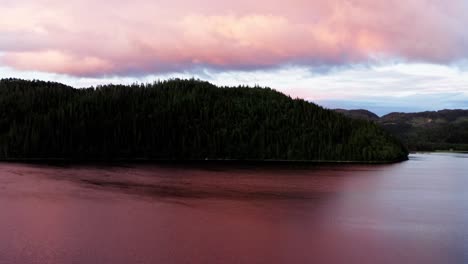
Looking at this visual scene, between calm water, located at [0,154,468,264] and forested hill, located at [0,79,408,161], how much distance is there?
9069 centimetres

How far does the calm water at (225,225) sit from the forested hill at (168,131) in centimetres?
9069

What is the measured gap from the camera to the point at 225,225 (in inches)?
1478

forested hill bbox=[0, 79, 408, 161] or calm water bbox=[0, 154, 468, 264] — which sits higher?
forested hill bbox=[0, 79, 408, 161]

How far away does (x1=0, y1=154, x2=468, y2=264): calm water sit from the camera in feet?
93.3

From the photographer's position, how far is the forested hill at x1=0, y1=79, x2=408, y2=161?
6068 inches

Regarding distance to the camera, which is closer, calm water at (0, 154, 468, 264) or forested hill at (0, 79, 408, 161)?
calm water at (0, 154, 468, 264)

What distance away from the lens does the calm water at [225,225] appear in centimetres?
2844

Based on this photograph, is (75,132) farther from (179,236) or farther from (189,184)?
(179,236)

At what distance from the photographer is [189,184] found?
70875 millimetres

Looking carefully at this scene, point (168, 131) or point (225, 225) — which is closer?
point (225, 225)

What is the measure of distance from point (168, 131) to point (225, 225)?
450 feet

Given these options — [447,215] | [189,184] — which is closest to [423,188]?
[447,215]

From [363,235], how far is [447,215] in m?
15.1

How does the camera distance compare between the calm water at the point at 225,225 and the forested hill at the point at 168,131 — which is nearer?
the calm water at the point at 225,225
